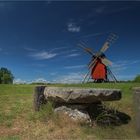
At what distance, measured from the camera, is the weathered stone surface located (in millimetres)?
10109

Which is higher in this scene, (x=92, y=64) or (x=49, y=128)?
(x=92, y=64)

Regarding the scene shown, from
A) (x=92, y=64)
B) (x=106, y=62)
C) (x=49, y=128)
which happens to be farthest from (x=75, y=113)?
(x=106, y=62)

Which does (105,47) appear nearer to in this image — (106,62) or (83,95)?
(106,62)

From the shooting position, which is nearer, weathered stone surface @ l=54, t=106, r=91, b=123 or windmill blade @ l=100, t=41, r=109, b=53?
weathered stone surface @ l=54, t=106, r=91, b=123

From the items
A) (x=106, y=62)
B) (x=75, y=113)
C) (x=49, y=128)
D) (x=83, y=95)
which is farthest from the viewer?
→ (x=106, y=62)

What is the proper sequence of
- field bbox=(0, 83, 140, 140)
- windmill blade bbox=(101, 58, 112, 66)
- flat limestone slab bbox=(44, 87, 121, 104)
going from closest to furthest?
field bbox=(0, 83, 140, 140) → flat limestone slab bbox=(44, 87, 121, 104) → windmill blade bbox=(101, 58, 112, 66)

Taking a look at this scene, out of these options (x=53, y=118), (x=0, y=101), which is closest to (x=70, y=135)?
(x=53, y=118)

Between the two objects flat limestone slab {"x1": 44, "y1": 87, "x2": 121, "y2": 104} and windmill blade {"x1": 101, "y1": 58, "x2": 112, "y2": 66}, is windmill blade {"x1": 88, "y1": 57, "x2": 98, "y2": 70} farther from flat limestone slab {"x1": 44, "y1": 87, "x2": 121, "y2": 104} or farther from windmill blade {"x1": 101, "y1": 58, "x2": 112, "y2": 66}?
flat limestone slab {"x1": 44, "y1": 87, "x2": 121, "y2": 104}

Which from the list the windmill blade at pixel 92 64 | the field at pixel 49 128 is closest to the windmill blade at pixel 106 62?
the windmill blade at pixel 92 64

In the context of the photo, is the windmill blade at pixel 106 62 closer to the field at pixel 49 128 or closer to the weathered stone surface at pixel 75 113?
the field at pixel 49 128

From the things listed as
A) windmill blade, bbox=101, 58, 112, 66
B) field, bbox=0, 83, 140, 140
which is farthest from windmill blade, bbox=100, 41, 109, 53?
field, bbox=0, 83, 140, 140

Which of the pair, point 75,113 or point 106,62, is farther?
point 106,62

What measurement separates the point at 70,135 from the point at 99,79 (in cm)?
2383

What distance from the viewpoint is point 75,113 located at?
34.0 feet
